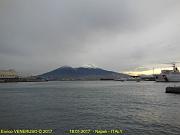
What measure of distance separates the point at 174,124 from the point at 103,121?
258 inches

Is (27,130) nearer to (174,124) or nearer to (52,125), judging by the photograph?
(52,125)

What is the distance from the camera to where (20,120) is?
71.7 feet

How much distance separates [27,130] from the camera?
17.6m

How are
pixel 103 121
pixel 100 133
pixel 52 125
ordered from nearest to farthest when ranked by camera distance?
pixel 100 133 → pixel 52 125 → pixel 103 121

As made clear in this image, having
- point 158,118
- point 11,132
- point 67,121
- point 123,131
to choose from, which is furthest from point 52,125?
point 158,118

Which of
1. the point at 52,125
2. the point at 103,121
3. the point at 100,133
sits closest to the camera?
the point at 100,133

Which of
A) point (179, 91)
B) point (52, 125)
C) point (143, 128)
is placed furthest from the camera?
point (179, 91)

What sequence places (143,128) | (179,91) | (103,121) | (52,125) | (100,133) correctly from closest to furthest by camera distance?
1. (100,133)
2. (143,128)
3. (52,125)
4. (103,121)
5. (179,91)

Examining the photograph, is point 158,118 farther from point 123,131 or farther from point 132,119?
point 123,131

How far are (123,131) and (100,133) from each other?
78.4 inches

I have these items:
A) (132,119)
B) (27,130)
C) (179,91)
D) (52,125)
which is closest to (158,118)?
(132,119)

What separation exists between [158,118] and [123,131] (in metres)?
6.77

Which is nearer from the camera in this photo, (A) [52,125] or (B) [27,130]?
(B) [27,130]

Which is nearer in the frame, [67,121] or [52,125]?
[52,125]
